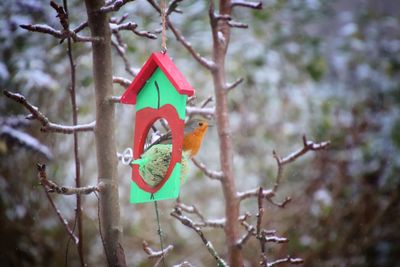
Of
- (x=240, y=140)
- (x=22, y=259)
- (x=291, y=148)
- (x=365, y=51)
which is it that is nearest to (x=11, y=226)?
(x=22, y=259)

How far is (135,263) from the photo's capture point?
3439 mm

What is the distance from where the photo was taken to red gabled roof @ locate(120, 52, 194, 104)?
3.90 feet

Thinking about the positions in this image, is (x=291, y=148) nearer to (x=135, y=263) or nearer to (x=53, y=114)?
(x=135, y=263)

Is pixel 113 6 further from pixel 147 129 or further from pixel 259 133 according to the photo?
pixel 259 133

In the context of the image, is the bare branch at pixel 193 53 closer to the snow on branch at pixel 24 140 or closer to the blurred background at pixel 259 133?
the blurred background at pixel 259 133

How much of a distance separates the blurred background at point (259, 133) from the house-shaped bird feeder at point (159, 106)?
1.33 metres

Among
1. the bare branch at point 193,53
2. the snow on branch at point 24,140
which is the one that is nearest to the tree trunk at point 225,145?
the bare branch at point 193,53

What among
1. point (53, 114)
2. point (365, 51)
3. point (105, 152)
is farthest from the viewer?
point (365, 51)

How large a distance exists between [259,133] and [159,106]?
3.09 meters

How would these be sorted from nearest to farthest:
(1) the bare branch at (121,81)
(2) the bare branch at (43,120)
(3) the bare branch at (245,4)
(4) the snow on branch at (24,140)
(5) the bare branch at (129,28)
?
1. (2) the bare branch at (43,120)
2. (5) the bare branch at (129,28)
3. (1) the bare branch at (121,81)
4. (3) the bare branch at (245,4)
5. (4) the snow on branch at (24,140)

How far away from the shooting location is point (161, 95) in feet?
4.14

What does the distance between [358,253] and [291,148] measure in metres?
1.07

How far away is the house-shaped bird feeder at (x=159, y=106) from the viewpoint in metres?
1.21

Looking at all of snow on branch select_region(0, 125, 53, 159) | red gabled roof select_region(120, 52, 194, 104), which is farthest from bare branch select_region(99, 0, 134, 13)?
snow on branch select_region(0, 125, 53, 159)
